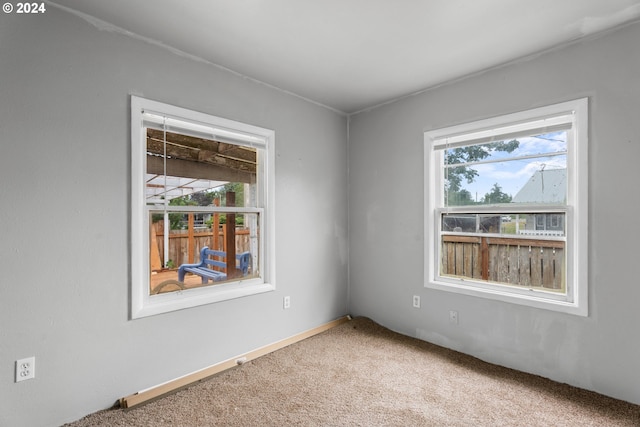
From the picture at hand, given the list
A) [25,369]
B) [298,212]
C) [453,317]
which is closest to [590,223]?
[453,317]

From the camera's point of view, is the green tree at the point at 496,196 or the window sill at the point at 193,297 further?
the green tree at the point at 496,196

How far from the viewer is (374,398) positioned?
2.09 m

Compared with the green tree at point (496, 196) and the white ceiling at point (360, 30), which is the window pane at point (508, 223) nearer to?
the green tree at point (496, 196)

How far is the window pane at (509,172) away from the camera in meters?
2.35

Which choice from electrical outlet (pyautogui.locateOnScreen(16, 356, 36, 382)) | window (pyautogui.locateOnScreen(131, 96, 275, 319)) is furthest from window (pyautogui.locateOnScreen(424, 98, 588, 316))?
electrical outlet (pyautogui.locateOnScreen(16, 356, 36, 382))

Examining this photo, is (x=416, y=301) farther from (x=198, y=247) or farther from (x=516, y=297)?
(x=198, y=247)

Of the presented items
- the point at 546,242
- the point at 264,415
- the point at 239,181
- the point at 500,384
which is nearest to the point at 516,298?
the point at 546,242

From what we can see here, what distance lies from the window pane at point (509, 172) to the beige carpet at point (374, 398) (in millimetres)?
1378

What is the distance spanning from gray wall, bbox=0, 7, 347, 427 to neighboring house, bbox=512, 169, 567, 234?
2508 mm

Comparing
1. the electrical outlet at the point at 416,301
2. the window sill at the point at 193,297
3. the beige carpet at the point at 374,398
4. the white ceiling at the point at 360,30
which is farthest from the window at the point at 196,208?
the electrical outlet at the point at 416,301

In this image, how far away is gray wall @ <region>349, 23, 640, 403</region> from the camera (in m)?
1.99

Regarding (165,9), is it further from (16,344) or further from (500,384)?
(500,384)

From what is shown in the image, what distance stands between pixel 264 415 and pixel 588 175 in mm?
2664

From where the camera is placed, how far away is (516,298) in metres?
2.42
